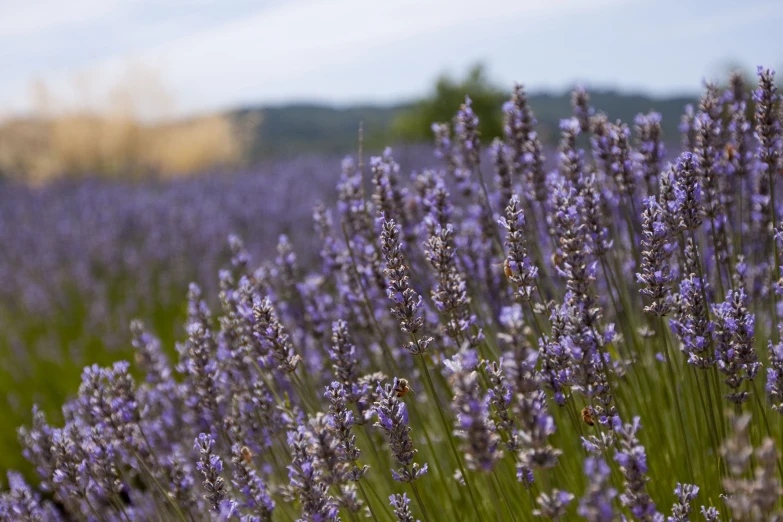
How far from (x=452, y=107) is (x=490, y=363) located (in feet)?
45.6

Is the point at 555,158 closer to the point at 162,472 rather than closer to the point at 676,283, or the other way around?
the point at 676,283

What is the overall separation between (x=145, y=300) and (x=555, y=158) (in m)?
6.19

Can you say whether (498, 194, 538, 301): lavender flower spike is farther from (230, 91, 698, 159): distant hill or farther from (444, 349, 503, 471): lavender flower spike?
(230, 91, 698, 159): distant hill

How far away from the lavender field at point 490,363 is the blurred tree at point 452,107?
40.3 feet

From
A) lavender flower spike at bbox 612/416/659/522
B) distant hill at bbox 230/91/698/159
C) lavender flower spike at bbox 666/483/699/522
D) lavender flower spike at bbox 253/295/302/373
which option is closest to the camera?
lavender flower spike at bbox 612/416/659/522

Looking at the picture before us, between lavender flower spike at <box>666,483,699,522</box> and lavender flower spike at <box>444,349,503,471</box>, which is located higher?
lavender flower spike at <box>444,349,503,471</box>

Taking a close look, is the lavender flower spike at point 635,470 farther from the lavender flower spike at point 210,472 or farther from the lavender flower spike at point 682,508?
the lavender flower spike at point 210,472

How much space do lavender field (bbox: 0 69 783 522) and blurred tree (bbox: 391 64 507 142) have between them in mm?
12279

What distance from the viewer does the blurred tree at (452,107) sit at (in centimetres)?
1625

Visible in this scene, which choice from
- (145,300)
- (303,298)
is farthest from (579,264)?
(145,300)

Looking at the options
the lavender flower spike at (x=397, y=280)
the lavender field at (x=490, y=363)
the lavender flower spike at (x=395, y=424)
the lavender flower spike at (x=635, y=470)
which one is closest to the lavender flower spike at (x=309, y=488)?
the lavender field at (x=490, y=363)

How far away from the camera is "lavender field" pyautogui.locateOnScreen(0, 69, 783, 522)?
1758mm

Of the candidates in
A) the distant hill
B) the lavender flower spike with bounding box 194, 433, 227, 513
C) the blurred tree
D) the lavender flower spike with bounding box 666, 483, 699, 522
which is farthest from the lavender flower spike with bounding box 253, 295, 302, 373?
the distant hill

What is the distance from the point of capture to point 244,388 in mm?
2771
